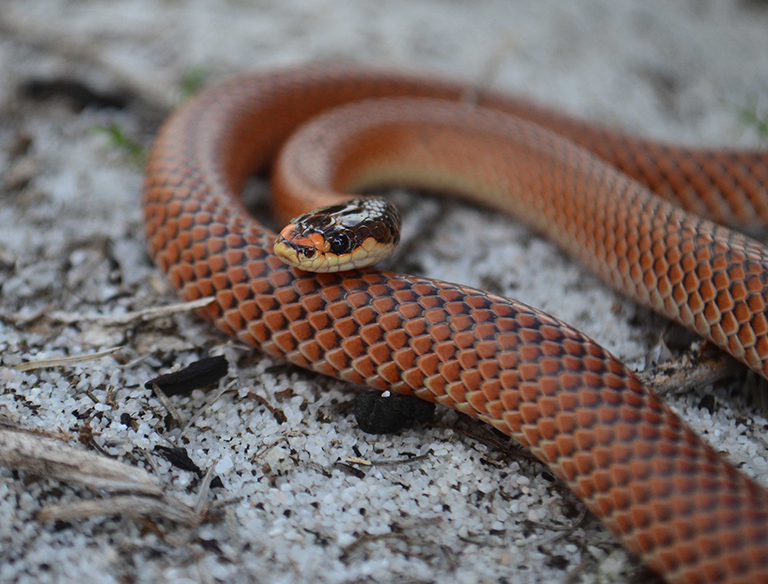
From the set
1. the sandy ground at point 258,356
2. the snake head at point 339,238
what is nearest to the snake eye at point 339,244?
the snake head at point 339,238

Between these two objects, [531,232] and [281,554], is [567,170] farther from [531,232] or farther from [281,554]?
[281,554]

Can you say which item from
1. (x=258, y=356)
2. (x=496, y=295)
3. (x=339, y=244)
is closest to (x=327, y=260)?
(x=339, y=244)

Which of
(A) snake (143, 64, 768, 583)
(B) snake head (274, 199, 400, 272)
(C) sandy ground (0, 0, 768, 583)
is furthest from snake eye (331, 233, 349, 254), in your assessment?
(C) sandy ground (0, 0, 768, 583)

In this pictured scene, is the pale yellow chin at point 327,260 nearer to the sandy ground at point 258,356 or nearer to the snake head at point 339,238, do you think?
the snake head at point 339,238

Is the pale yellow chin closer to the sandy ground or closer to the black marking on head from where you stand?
the black marking on head

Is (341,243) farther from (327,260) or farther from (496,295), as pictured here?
(496,295)

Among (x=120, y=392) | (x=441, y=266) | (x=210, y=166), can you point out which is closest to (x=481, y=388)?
(x=441, y=266)
